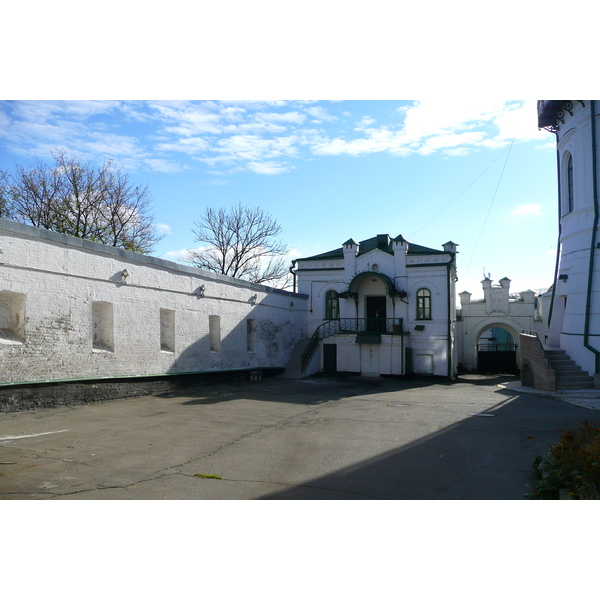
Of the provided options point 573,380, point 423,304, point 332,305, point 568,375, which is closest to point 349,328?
point 332,305

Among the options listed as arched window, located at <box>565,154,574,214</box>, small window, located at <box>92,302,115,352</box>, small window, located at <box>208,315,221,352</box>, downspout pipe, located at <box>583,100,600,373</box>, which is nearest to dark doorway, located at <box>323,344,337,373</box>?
small window, located at <box>208,315,221,352</box>

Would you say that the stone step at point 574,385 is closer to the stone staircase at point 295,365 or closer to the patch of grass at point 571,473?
the stone staircase at point 295,365

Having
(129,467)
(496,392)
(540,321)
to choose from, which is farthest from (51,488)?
(540,321)

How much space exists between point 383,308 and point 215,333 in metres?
10.1

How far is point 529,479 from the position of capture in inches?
242

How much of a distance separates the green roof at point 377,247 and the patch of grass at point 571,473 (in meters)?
18.7

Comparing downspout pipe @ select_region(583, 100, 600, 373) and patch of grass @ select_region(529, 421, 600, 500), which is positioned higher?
downspout pipe @ select_region(583, 100, 600, 373)

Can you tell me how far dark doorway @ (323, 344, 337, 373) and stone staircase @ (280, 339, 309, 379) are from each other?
1.27 m

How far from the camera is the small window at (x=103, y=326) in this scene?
13.5 metres

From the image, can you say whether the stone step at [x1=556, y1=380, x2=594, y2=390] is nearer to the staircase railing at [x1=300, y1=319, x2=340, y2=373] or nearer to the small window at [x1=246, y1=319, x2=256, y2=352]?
the staircase railing at [x1=300, y1=319, x2=340, y2=373]

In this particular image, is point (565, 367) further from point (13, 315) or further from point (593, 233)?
point (13, 315)

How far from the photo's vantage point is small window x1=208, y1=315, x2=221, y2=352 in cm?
1883

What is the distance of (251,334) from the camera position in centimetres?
2148

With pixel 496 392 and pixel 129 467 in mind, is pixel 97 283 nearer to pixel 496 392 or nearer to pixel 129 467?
pixel 129 467
